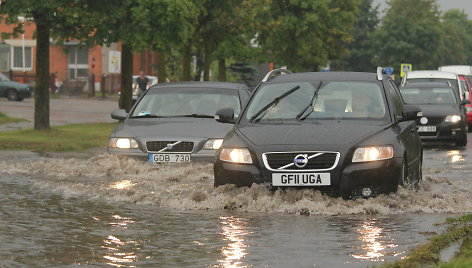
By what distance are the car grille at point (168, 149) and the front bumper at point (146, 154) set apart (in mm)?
115

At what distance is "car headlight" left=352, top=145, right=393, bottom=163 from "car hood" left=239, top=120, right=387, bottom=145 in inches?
5.2

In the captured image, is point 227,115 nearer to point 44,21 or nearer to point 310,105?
point 310,105

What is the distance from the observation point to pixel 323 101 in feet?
44.5

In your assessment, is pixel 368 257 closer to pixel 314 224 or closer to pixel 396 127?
pixel 314 224

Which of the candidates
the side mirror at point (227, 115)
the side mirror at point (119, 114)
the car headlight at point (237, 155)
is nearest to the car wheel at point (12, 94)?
the side mirror at point (119, 114)

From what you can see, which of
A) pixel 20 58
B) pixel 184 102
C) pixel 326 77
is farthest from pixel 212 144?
pixel 20 58

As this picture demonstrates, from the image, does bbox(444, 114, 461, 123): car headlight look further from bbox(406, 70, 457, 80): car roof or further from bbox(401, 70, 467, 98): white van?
bbox(406, 70, 457, 80): car roof

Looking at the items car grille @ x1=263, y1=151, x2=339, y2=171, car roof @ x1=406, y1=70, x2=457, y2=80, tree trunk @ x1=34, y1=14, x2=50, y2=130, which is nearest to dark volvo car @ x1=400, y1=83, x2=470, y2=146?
car roof @ x1=406, y1=70, x2=457, y2=80

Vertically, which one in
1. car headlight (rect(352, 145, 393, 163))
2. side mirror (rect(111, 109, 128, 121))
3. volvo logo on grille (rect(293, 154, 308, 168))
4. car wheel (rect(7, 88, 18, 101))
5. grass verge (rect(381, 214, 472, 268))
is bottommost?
car wheel (rect(7, 88, 18, 101))

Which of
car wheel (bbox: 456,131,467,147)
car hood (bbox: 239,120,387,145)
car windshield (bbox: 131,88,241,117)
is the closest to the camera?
car hood (bbox: 239,120,387,145)

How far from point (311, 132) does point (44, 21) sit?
15892 mm

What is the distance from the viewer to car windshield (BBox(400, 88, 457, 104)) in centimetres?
2989

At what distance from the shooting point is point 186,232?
34.3ft

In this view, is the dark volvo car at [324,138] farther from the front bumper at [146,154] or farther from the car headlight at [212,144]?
the car headlight at [212,144]
